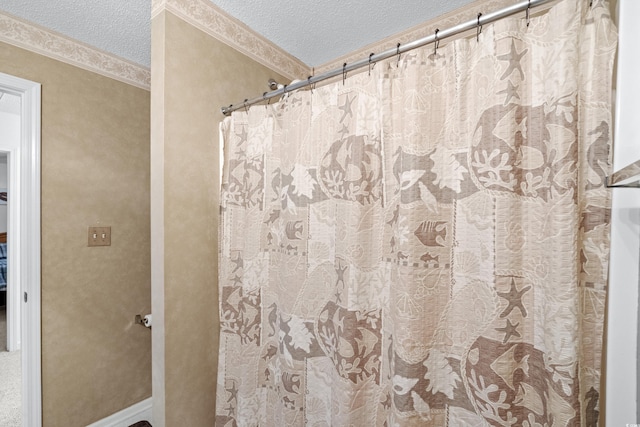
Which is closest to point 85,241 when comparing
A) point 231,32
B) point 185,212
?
point 185,212

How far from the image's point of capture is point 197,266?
51.0 inches

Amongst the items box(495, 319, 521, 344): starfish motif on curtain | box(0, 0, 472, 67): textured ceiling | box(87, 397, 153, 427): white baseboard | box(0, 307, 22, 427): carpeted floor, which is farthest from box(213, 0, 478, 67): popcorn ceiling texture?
box(0, 307, 22, 427): carpeted floor

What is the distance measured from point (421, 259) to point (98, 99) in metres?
2.08

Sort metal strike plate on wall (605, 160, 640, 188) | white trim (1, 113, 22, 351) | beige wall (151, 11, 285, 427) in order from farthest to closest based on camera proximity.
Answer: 1. white trim (1, 113, 22, 351)
2. beige wall (151, 11, 285, 427)
3. metal strike plate on wall (605, 160, 640, 188)

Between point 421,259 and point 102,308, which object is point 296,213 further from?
point 102,308

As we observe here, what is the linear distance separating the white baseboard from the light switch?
3.50 ft

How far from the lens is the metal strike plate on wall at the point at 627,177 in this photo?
1.34ft

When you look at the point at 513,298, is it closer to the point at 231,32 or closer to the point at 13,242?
the point at 231,32

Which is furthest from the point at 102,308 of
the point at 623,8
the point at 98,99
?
the point at 623,8

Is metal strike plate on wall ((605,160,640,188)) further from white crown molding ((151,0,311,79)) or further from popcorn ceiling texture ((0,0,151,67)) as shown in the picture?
popcorn ceiling texture ((0,0,151,67))

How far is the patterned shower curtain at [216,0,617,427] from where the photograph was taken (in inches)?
26.4

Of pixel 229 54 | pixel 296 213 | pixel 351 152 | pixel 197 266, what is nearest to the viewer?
pixel 351 152

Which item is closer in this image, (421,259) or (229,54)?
(421,259)

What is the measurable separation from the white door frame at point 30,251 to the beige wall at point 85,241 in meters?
0.03
